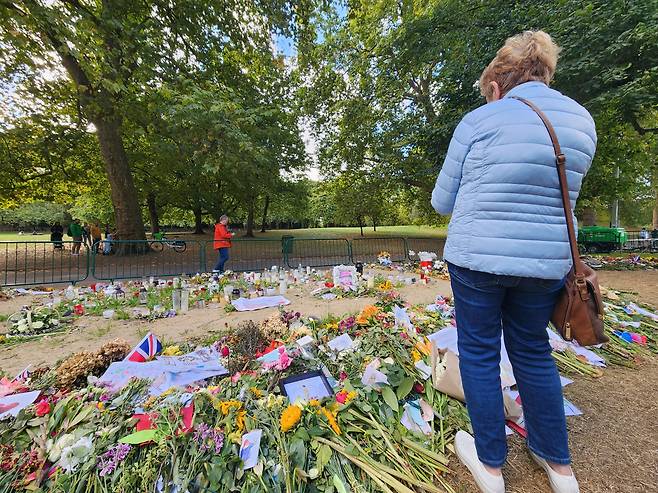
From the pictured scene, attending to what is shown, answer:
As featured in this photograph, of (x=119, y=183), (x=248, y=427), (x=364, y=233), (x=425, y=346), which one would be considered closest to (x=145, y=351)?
(x=248, y=427)

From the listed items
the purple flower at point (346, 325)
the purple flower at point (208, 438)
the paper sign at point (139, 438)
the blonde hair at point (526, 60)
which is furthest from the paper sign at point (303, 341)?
the blonde hair at point (526, 60)

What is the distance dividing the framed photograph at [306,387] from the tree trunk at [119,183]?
1199 centimetres

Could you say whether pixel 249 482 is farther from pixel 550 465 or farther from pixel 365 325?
pixel 365 325

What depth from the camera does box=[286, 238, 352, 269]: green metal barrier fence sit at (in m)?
11.1

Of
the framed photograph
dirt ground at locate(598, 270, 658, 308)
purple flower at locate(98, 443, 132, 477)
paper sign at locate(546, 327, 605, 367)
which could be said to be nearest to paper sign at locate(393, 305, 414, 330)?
the framed photograph

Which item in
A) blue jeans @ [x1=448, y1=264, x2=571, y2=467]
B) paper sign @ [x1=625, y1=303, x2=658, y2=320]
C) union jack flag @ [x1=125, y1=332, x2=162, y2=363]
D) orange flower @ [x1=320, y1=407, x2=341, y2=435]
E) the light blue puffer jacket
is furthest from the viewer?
paper sign @ [x1=625, y1=303, x2=658, y2=320]

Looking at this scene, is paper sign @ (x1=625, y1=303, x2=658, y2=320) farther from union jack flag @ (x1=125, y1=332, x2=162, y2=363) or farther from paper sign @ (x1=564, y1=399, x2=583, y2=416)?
union jack flag @ (x1=125, y1=332, x2=162, y2=363)

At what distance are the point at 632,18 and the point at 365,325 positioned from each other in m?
8.90

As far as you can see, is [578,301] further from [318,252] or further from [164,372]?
[318,252]

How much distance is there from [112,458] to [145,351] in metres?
1.24

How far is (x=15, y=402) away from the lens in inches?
74.8

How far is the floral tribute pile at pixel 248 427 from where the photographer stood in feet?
4.89

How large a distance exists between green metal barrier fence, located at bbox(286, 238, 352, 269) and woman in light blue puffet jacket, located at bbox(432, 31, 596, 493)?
30.9 feet

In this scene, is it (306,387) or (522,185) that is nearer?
(522,185)
